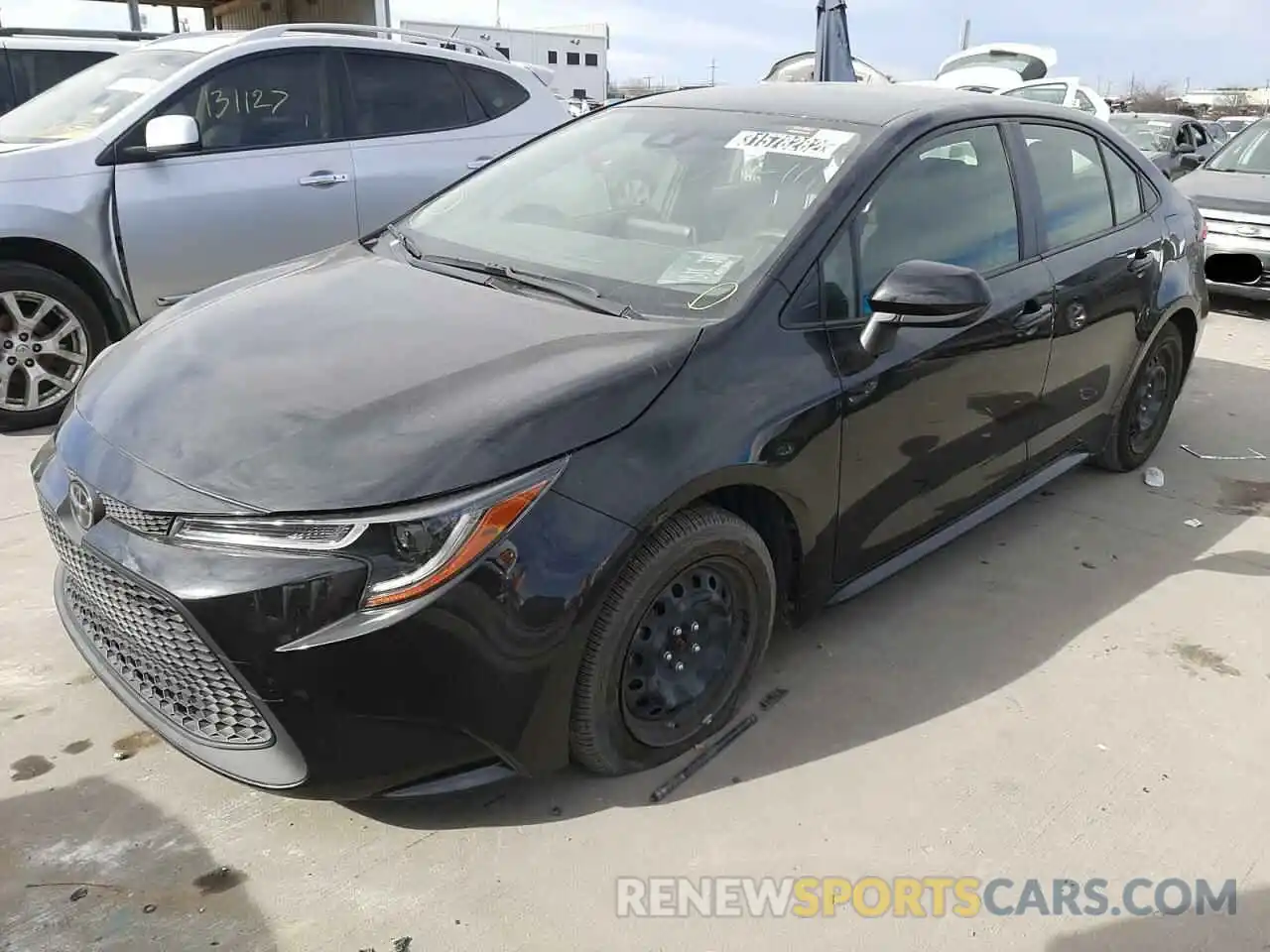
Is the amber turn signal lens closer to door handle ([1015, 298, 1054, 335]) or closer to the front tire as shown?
the front tire

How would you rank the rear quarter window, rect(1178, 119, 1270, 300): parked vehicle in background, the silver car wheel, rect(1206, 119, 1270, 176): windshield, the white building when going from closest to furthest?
the silver car wheel < the rear quarter window < rect(1178, 119, 1270, 300): parked vehicle in background < rect(1206, 119, 1270, 176): windshield < the white building

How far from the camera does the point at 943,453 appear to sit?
307 cm

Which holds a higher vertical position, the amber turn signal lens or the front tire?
the amber turn signal lens

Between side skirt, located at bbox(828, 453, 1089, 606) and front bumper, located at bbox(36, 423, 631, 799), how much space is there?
3.61 feet

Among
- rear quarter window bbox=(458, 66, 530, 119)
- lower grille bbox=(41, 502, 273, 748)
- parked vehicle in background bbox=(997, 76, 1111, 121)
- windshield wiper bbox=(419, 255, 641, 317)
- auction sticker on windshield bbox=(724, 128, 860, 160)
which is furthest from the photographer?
parked vehicle in background bbox=(997, 76, 1111, 121)

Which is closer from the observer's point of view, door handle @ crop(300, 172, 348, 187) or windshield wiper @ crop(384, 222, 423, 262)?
windshield wiper @ crop(384, 222, 423, 262)

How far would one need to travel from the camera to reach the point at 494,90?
19.7ft

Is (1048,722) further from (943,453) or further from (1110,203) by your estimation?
(1110,203)

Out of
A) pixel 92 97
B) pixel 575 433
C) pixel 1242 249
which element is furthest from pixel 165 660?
pixel 1242 249

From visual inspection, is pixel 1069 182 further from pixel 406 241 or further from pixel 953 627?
pixel 406 241

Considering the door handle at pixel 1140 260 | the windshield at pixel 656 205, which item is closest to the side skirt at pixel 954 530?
the door handle at pixel 1140 260

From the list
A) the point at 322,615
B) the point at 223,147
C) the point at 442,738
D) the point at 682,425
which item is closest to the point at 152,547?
the point at 322,615

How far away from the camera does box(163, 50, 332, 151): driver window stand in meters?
4.88

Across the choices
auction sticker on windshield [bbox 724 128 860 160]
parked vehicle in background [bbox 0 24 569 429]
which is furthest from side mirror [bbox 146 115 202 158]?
auction sticker on windshield [bbox 724 128 860 160]
